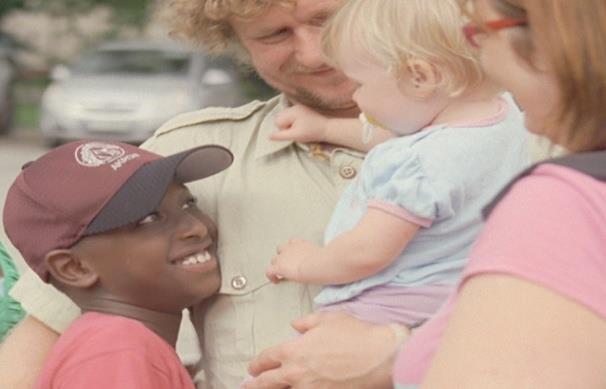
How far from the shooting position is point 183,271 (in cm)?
295

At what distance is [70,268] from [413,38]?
2.90ft

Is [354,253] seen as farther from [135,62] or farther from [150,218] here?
[135,62]

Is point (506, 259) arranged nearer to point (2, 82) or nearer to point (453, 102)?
point (453, 102)

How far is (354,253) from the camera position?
2.56 m

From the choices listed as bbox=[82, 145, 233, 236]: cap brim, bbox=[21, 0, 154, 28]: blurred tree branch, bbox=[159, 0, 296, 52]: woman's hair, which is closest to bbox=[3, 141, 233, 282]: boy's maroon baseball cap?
bbox=[82, 145, 233, 236]: cap brim

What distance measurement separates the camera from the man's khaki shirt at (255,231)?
117 inches

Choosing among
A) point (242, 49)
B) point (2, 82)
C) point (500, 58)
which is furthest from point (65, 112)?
point (500, 58)

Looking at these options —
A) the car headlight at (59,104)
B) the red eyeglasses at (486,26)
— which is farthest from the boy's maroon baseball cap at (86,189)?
the car headlight at (59,104)

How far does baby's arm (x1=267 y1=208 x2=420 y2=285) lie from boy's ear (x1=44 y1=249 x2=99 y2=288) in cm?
41

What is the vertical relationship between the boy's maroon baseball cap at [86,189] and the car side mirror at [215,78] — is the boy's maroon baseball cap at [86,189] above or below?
above

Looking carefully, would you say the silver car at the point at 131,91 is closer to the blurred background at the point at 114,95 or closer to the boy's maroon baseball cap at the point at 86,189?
the blurred background at the point at 114,95

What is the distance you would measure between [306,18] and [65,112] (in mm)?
15877

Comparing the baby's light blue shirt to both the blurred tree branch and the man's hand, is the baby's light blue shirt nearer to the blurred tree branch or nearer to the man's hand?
the man's hand

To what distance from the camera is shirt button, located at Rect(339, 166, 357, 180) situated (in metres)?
2.98
